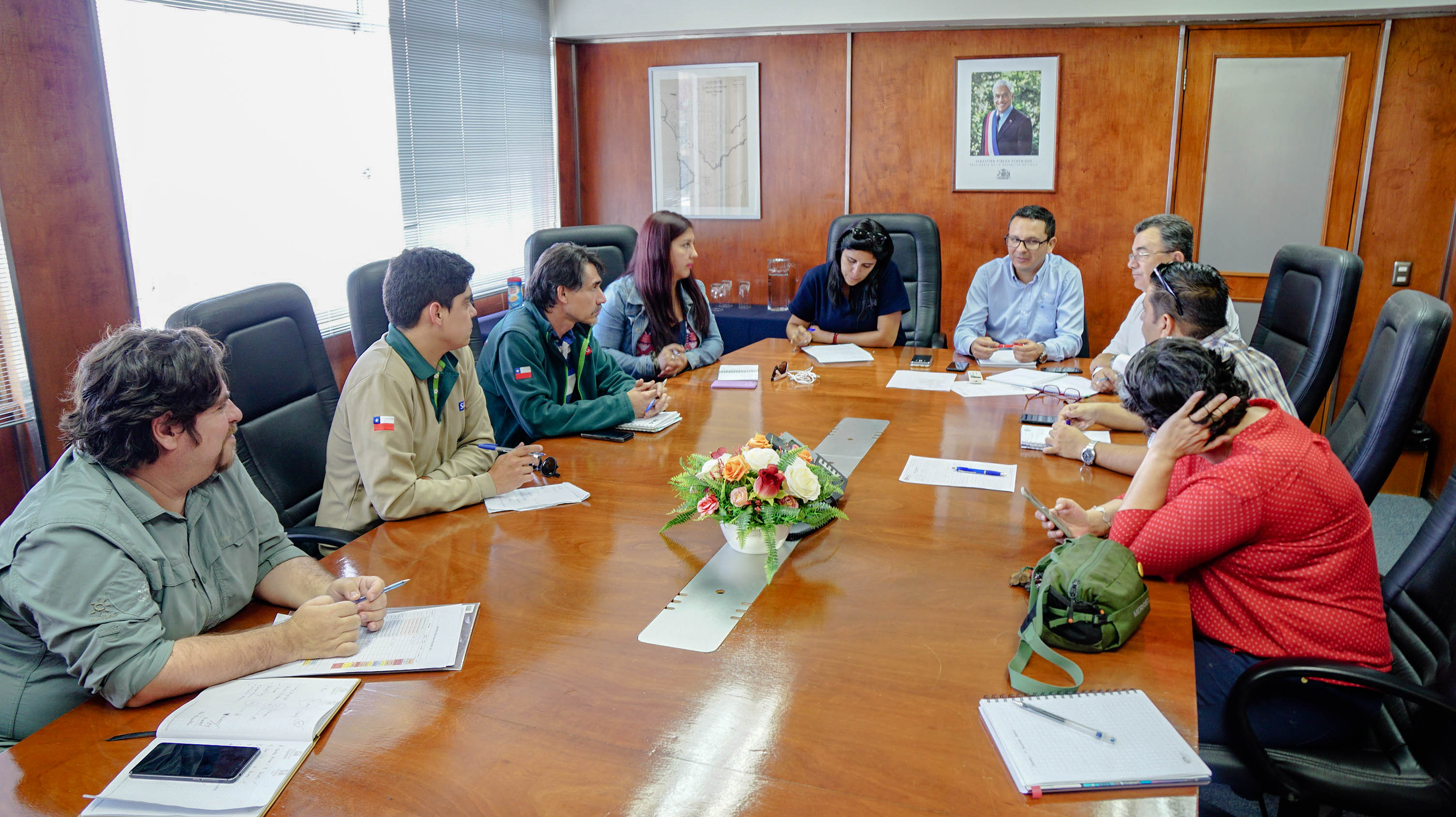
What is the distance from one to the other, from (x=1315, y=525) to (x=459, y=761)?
59.0 inches

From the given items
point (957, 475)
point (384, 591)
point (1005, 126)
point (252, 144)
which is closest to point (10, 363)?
point (252, 144)

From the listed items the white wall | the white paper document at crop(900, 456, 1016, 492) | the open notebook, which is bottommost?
the open notebook

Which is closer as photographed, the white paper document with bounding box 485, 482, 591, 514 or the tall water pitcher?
the white paper document with bounding box 485, 482, 591, 514

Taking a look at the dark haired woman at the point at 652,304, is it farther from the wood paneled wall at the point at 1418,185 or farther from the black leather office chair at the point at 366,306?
the wood paneled wall at the point at 1418,185

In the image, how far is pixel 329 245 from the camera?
12.9 ft

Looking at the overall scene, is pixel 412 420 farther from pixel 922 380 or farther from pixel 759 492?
pixel 922 380

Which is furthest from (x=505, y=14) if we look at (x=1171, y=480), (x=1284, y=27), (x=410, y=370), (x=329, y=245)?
(x=1171, y=480)

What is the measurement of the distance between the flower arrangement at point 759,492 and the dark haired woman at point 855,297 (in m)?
2.23

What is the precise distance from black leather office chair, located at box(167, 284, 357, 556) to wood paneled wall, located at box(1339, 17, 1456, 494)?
4.30 meters

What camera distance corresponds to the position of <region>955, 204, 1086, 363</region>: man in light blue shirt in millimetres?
4016

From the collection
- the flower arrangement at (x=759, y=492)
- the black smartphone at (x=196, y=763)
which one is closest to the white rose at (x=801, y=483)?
the flower arrangement at (x=759, y=492)

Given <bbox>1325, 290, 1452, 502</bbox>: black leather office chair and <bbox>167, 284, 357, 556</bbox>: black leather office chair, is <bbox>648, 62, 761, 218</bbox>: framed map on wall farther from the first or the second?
<bbox>1325, 290, 1452, 502</bbox>: black leather office chair

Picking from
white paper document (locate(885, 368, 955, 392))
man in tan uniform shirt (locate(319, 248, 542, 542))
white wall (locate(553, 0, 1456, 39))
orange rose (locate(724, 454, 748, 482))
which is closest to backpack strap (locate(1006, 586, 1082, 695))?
orange rose (locate(724, 454, 748, 482))

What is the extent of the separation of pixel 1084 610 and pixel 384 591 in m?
1.21
